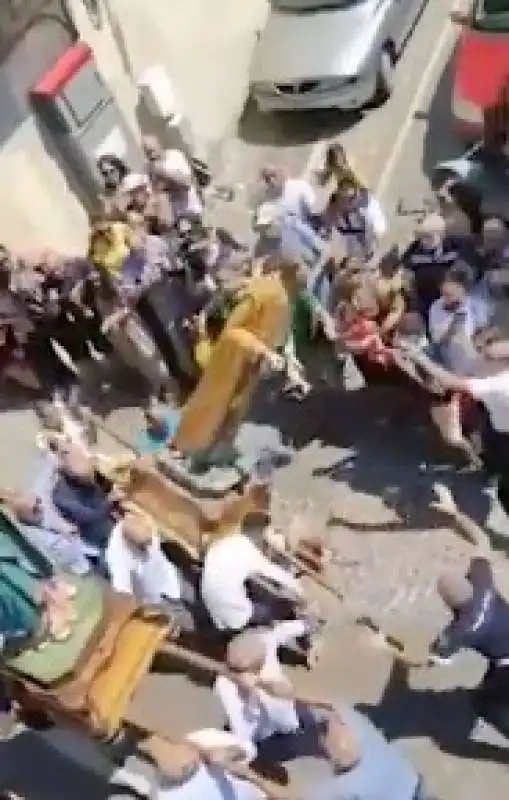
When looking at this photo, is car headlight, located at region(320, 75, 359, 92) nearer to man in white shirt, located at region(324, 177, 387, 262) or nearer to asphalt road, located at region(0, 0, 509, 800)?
asphalt road, located at region(0, 0, 509, 800)

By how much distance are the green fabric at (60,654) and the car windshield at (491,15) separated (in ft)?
23.3

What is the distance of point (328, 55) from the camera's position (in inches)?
541

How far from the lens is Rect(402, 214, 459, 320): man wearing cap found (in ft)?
30.8

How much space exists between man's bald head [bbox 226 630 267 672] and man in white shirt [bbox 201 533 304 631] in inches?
22.1

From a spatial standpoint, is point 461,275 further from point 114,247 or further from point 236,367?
point 114,247

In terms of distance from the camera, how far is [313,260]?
33.7 ft

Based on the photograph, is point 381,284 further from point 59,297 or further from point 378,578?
point 59,297

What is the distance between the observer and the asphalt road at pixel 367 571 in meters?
8.23

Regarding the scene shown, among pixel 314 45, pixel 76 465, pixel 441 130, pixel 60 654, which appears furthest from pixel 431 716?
pixel 314 45

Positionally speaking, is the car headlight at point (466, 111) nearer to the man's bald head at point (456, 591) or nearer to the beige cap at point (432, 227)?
the beige cap at point (432, 227)

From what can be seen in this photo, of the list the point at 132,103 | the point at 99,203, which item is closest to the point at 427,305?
the point at 99,203

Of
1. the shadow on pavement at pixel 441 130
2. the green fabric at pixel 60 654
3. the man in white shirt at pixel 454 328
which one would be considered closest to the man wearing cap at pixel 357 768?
the green fabric at pixel 60 654

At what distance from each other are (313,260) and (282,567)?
263 cm

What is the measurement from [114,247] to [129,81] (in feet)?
15.3
